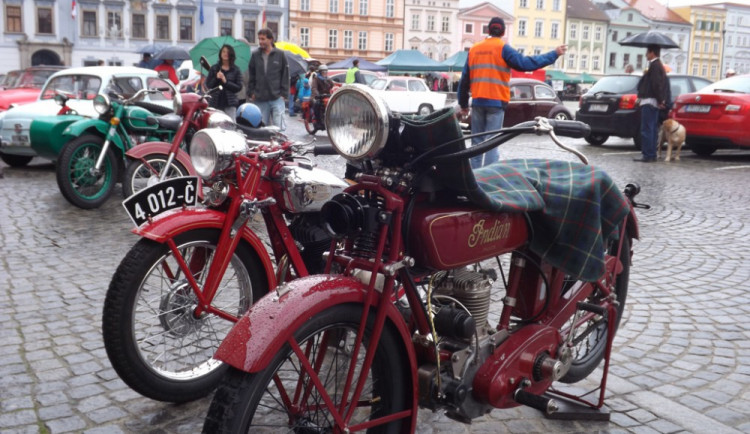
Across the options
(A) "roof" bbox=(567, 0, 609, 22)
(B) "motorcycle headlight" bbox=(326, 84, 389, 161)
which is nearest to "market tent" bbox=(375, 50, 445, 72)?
(B) "motorcycle headlight" bbox=(326, 84, 389, 161)

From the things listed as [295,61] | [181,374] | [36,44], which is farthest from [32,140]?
[36,44]

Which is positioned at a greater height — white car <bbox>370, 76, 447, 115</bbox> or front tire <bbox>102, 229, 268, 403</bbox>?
white car <bbox>370, 76, 447, 115</bbox>

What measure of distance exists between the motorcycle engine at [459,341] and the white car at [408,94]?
21796 millimetres

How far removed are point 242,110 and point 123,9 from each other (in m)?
56.7

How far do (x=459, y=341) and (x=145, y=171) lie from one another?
589 centimetres

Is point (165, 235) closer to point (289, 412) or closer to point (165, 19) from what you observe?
point (289, 412)

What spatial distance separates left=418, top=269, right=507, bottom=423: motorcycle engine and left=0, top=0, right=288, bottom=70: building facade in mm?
53809

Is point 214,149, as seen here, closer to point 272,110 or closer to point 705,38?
point 272,110

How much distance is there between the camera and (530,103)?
2006 centimetres

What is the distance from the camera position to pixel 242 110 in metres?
4.13

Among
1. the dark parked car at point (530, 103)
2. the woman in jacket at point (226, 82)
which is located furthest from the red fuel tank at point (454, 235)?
the dark parked car at point (530, 103)

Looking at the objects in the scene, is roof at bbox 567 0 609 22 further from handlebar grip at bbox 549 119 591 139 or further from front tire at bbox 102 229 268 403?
handlebar grip at bbox 549 119 591 139

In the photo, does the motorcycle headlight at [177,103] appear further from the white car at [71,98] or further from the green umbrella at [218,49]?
the green umbrella at [218,49]

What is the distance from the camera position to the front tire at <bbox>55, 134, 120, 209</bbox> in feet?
25.7
